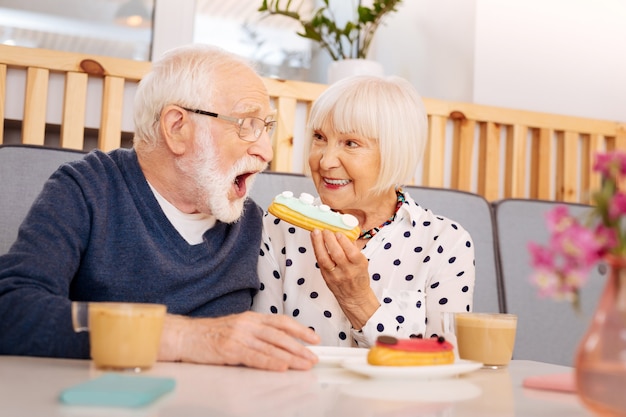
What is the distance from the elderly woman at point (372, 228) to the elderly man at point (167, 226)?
0.10m

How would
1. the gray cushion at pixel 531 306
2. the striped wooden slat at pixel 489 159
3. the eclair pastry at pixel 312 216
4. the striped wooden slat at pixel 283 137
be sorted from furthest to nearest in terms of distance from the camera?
the striped wooden slat at pixel 489 159
the striped wooden slat at pixel 283 137
the gray cushion at pixel 531 306
the eclair pastry at pixel 312 216

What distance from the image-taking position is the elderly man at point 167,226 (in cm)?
125

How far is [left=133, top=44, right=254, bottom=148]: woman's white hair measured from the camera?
180 centimetres

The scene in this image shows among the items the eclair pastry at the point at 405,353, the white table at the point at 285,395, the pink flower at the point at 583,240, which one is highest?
the pink flower at the point at 583,240

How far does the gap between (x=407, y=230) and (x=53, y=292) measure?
93 centimetres

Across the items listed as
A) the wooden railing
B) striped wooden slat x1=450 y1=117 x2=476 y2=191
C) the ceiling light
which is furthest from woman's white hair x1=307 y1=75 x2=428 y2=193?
the ceiling light

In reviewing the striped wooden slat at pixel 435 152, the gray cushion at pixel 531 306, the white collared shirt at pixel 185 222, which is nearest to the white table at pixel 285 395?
the white collared shirt at pixel 185 222

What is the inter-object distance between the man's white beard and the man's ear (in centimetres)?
3

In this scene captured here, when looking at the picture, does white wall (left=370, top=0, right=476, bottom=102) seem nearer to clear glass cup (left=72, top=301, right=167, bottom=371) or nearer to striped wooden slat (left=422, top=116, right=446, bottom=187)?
striped wooden slat (left=422, top=116, right=446, bottom=187)

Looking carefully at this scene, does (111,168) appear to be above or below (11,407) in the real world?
above

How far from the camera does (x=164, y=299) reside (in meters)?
1.65

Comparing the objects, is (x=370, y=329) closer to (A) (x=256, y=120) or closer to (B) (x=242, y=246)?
(B) (x=242, y=246)

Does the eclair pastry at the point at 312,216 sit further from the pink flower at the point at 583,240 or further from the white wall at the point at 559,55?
the white wall at the point at 559,55

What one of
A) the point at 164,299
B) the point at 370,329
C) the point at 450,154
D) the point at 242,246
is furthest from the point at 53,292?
the point at 450,154
